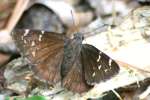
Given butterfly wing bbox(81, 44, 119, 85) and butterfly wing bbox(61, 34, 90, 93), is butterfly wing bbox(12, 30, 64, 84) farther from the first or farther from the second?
butterfly wing bbox(81, 44, 119, 85)

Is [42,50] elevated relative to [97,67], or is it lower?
elevated

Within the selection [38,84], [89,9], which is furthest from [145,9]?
[38,84]

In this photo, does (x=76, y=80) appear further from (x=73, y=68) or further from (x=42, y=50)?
(x=42, y=50)

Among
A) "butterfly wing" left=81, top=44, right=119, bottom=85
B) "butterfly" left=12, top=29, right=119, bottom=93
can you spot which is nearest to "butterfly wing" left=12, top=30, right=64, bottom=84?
"butterfly" left=12, top=29, right=119, bottom=93

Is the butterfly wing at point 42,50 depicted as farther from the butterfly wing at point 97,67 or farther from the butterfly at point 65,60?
the butterfly wing at point 97,67

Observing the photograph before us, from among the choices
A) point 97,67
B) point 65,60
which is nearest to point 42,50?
point 65,60

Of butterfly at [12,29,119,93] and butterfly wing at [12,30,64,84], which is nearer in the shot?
butterfly at [12,29,119,93]

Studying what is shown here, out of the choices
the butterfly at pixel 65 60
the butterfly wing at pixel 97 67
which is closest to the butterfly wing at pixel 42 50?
the butterfly at pixel 65 60

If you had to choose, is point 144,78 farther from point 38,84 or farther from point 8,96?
point 8,96
